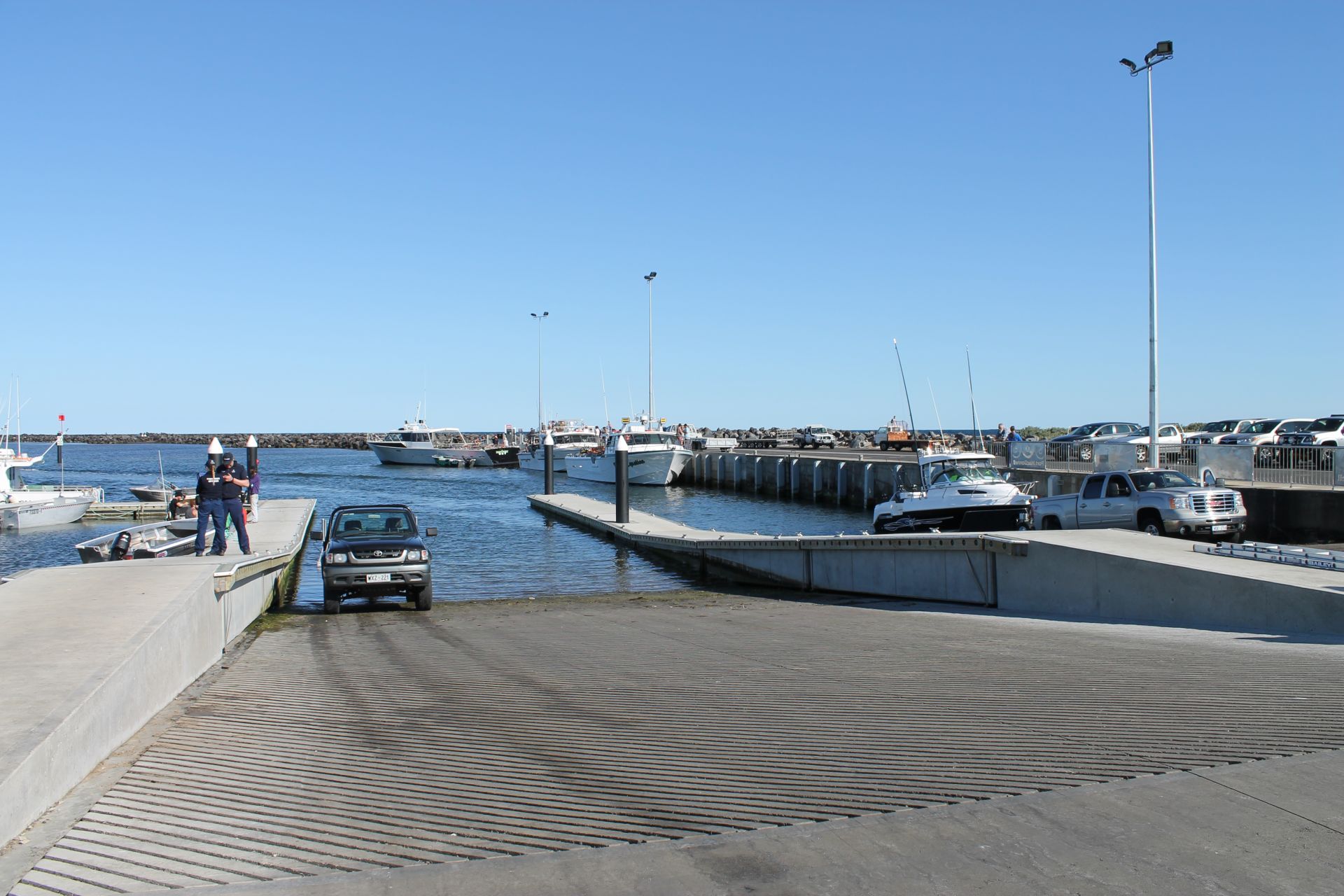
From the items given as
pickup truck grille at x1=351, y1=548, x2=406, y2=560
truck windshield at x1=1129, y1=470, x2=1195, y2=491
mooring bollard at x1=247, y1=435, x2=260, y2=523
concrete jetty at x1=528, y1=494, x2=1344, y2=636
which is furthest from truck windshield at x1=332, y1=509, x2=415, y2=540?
mooring bollard at x1=247, y1=435, x2=260, y2=523

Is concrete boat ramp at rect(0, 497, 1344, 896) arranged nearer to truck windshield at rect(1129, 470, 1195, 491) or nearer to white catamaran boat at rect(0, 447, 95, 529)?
truck windshield at rect(1129, 470, 1195, 491)

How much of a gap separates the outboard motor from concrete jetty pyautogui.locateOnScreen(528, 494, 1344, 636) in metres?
12.7

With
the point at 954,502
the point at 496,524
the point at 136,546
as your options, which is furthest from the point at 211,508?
the point at 496,524

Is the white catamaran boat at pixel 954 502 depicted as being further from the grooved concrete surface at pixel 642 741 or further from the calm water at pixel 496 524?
the grooved concrete surface at pixel 642 741

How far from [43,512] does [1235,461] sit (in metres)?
43.3

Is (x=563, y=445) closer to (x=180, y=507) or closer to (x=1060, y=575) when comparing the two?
(x=180, y=507)

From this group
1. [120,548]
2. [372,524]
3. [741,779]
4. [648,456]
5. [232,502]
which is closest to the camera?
[741,779]

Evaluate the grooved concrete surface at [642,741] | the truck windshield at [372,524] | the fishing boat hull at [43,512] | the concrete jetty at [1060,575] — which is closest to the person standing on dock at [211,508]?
the truck windshield at [372,524]

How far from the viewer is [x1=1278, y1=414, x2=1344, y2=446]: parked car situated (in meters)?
36.2

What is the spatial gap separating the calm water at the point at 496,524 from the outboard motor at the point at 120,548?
384cm

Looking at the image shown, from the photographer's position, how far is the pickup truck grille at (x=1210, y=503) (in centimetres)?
2031

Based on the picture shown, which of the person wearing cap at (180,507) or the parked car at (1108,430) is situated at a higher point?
the parked car at (1108,430)

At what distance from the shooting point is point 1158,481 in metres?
21.6

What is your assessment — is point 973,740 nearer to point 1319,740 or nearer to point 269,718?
point 1319,740
